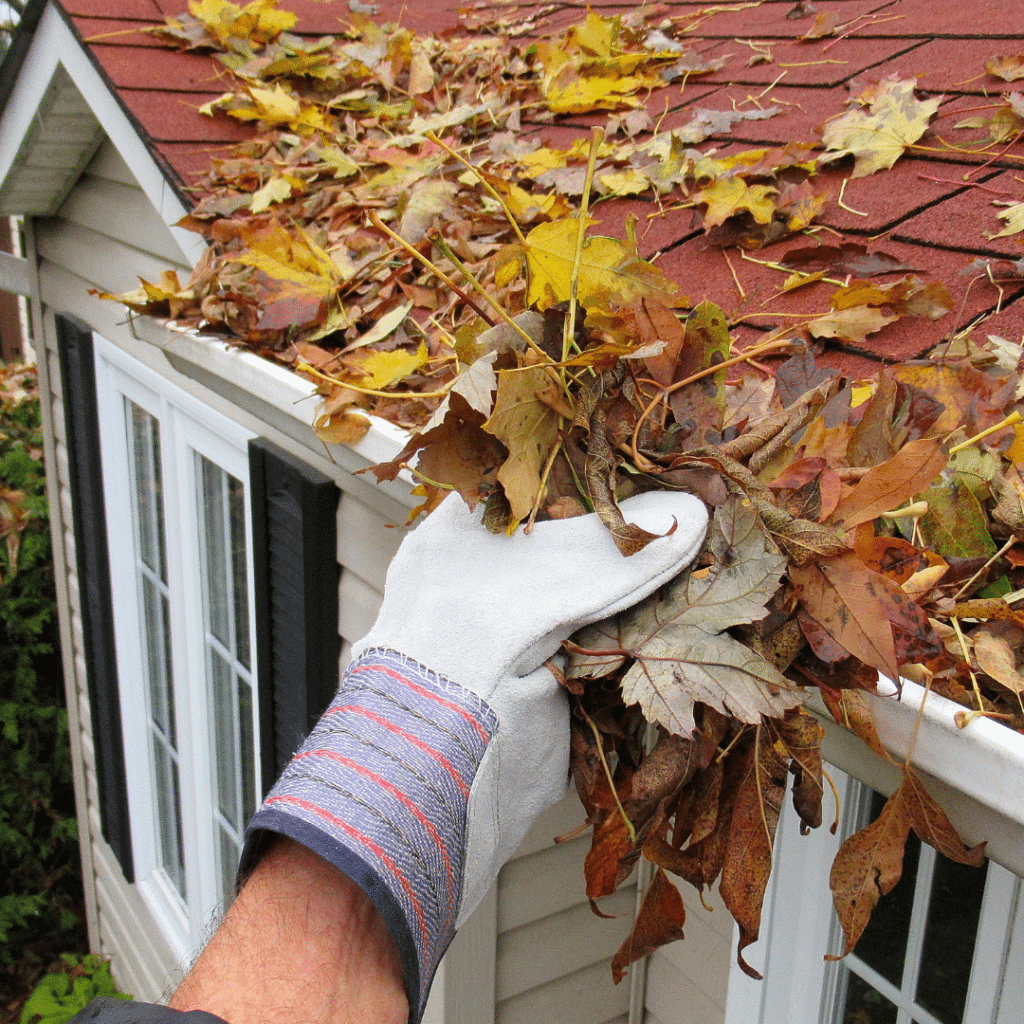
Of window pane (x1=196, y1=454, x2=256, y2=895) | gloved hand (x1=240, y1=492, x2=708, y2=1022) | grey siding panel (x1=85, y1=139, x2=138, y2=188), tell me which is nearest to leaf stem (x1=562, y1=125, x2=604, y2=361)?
gloved hand (x1=240, y1=492, x2=708, y2=1022)

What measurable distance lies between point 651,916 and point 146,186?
246 cm

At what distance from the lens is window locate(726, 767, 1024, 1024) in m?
1.48

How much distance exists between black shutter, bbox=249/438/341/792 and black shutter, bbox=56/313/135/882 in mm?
1808

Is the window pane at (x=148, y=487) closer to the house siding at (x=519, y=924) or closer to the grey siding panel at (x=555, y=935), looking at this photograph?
the house siding at (x=519, y=924)

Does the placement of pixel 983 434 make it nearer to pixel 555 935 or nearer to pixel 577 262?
pixel 577 262

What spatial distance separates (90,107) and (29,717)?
399 cm

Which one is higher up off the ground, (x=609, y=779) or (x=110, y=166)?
(x=110, y=166)

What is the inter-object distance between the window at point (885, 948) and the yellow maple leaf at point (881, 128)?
42.7 inches

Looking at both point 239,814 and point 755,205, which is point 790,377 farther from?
point 239,814

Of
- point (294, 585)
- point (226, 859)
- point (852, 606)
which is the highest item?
point (852, 606)

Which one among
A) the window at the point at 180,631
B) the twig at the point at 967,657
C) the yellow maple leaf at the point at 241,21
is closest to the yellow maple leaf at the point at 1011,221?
the twig at the point at 967,657

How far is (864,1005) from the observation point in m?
1.82

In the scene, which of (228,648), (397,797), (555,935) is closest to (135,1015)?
(397,797)

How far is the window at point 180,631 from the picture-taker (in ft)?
10.4
